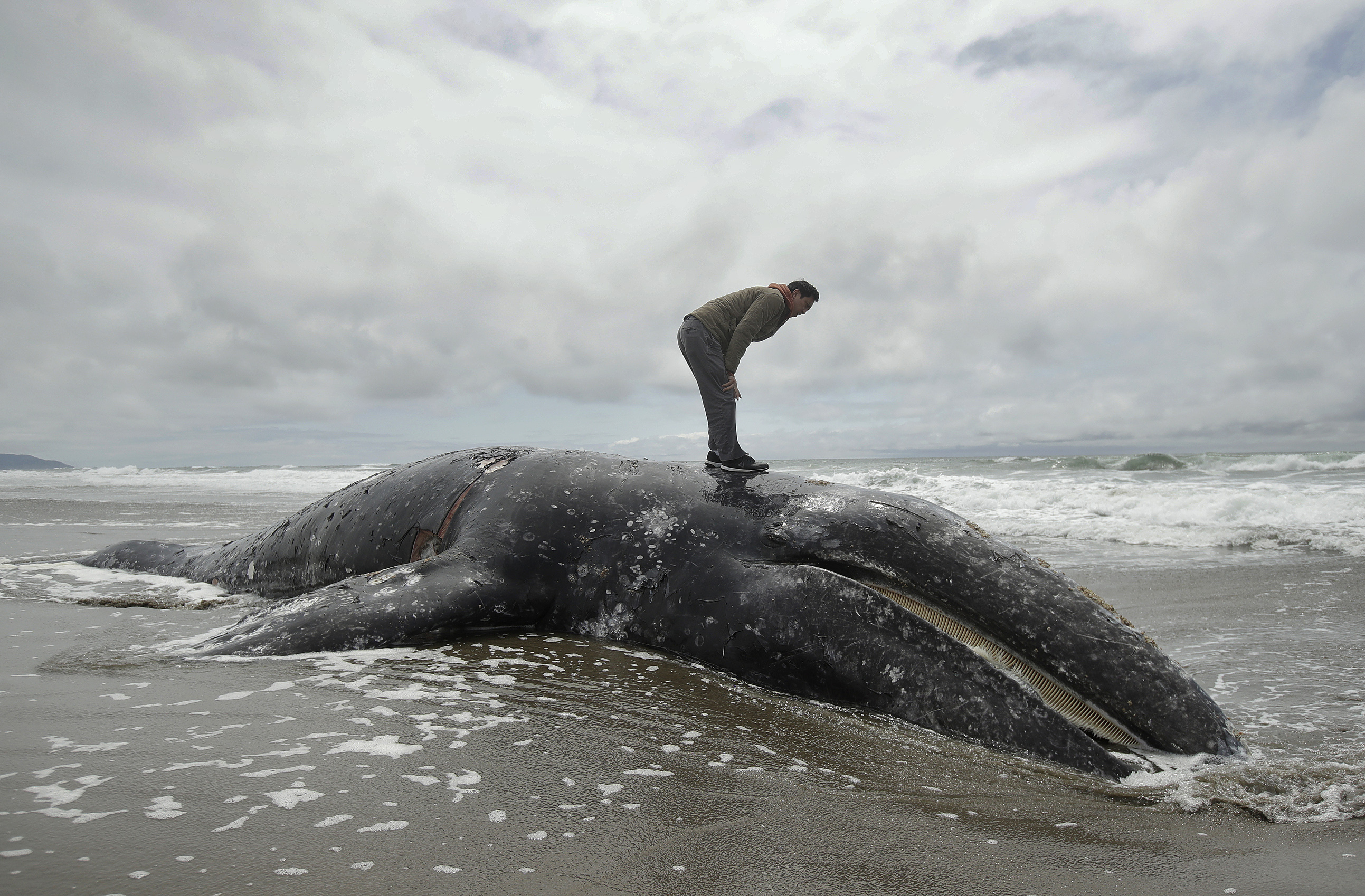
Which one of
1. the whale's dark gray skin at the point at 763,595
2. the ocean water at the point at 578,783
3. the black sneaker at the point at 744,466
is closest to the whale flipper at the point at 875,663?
the whale's dark gray skin at the point at 763,595

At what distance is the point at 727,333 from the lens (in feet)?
22.2

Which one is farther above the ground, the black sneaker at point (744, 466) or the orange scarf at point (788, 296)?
the orange scarf at point (788, 296)

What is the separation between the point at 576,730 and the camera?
3418 millimetres

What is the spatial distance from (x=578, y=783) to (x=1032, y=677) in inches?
97.4

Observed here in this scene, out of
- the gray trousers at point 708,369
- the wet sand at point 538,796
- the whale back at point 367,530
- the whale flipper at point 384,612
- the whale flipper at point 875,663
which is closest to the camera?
the wet sand at point 538,796

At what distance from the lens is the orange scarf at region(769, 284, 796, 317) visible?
680 cm

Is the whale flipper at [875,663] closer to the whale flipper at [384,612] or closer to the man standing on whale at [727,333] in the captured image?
the whale flipper at [384,612]

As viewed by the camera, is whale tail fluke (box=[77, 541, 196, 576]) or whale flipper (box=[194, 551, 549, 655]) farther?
whale tail fluke (box=[77, 541, 196, 576])

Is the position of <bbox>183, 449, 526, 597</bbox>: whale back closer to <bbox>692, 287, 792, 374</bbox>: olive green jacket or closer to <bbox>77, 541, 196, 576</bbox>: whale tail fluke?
<bbox>77, 541, 196, 576</bbox>: whale tail fluke

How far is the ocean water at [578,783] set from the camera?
7.22ft

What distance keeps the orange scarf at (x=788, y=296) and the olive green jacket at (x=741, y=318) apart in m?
0.03

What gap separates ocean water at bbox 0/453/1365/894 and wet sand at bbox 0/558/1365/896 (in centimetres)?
1

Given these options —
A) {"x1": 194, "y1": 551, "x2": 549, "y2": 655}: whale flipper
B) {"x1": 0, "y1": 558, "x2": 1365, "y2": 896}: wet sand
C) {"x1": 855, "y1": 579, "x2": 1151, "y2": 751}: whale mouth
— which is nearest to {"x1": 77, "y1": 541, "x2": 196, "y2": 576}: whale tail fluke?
{"x1": 0, "y1": 558, "x2": 1365, "y2": 896}: wet sand

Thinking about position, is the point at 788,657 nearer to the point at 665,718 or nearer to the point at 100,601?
the point at 665,718
